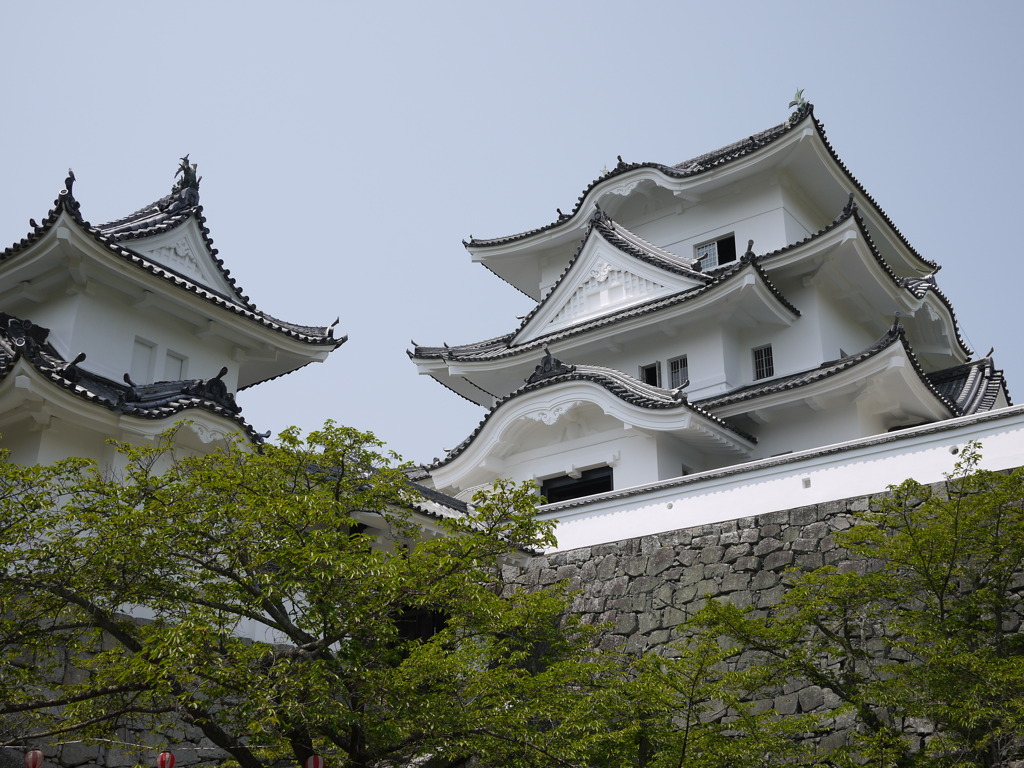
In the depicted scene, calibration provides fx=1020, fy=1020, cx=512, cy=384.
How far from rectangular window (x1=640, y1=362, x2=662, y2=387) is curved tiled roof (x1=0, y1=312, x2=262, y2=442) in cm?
782

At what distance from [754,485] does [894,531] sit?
2.18m

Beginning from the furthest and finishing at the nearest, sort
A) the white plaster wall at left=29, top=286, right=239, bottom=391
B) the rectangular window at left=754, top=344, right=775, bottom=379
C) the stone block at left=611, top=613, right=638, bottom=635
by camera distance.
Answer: the rectangular window at left=754, top=344, right=775, bottom=379 < the white plaster wall at left=29, top=286, right=239, bottom=391 < the stone block at left=611, top=613, right=638, bottom=635

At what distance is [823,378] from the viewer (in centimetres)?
1462

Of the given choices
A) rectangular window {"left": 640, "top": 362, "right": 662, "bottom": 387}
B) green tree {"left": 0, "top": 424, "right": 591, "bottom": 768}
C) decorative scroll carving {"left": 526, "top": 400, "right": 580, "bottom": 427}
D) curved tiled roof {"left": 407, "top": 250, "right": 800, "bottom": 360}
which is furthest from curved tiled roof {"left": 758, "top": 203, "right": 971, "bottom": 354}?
green tree {"left": 0, "top": 424, "right": 591, "bottom": 768}

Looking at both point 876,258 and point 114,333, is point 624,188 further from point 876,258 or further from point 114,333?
point 114,333

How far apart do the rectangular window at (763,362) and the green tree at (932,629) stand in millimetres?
7851

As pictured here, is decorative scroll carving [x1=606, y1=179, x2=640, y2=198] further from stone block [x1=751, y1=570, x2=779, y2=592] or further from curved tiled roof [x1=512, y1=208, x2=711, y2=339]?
stone block [x1=751, y1=570, x2=779, y2=592]

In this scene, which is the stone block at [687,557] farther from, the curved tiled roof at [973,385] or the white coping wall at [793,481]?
the curved tiled roof at [973,385]

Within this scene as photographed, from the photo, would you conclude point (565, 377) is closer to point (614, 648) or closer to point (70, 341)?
point (614, 648)

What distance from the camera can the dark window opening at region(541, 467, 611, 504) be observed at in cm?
1559

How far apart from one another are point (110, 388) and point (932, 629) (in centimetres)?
929

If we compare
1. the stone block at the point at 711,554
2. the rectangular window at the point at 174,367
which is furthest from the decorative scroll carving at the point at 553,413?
the rectangular window at the point at 174,367

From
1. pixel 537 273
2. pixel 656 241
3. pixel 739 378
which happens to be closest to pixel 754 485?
pixel 739 378

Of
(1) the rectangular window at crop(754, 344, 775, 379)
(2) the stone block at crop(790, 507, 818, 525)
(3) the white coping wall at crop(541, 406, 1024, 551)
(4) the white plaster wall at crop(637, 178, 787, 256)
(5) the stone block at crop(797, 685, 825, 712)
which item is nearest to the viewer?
(5) the stone block at crop(797, 685, 825, 712)
